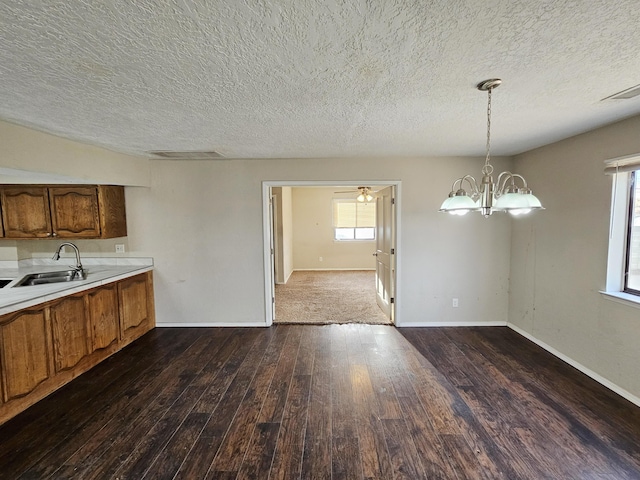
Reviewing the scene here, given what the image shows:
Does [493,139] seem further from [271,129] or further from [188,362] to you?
[188,362]

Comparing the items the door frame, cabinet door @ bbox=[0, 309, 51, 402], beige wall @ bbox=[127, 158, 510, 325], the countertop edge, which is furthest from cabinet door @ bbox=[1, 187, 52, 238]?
the door frame

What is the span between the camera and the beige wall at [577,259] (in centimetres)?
254

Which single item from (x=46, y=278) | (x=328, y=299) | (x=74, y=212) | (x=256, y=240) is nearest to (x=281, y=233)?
(x=328, y=299)

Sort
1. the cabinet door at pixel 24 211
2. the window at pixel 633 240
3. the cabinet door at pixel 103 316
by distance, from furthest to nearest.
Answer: the cabinet door at pixel 24 211 < the cabinet door at pixel 103 316 < the window at pixel 633 240

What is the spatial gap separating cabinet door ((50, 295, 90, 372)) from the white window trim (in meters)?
4.88

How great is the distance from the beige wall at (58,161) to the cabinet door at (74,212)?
A: 0.42 m

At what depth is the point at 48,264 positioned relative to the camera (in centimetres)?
395

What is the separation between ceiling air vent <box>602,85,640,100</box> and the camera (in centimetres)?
188

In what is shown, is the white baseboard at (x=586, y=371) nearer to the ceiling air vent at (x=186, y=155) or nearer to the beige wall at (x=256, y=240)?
the beige wall at (x=256, y=240)

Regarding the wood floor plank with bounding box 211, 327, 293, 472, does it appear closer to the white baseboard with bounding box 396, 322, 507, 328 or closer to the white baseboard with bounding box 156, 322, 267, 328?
the white baseboard with bounding box 156, 322, 267, 328

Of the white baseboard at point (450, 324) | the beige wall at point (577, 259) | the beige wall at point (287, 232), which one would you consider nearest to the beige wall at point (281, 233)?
the beige wall at point (287, 232)

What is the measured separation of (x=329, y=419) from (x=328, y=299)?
3.36 m

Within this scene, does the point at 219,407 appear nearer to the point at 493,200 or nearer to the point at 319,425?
the point at 319,425

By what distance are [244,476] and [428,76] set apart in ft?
8.38
